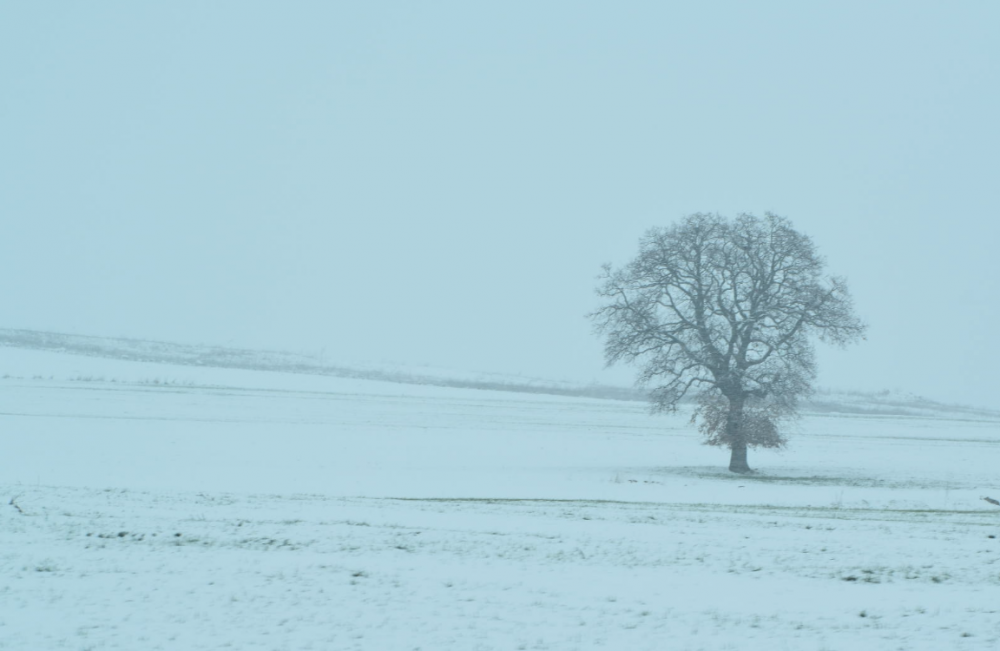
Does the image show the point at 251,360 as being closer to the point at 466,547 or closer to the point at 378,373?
the point at 378,373

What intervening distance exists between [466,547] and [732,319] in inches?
792

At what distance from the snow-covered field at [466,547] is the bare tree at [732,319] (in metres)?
2.51

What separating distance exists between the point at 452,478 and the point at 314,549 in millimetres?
14070

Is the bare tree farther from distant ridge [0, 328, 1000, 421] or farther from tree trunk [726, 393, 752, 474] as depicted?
distant ridge [0, 328, 1000, 421]

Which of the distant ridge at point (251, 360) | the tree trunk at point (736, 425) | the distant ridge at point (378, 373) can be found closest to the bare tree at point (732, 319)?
the tree trunk at point (736, 425)

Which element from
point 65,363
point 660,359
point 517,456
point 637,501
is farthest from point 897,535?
point 65,363

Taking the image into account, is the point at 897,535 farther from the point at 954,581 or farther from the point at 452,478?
the point at 452,478

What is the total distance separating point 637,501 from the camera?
22078 millimetres

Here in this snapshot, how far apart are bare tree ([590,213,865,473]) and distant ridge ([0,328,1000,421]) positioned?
46.6 m

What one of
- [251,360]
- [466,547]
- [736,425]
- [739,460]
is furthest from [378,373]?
[466,547]

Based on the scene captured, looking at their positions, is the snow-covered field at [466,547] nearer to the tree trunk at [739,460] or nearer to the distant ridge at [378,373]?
the tree trunk at [739,460]

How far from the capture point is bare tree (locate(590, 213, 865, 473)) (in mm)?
30844

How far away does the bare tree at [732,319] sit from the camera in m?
30.8

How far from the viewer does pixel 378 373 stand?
94.8 metres
